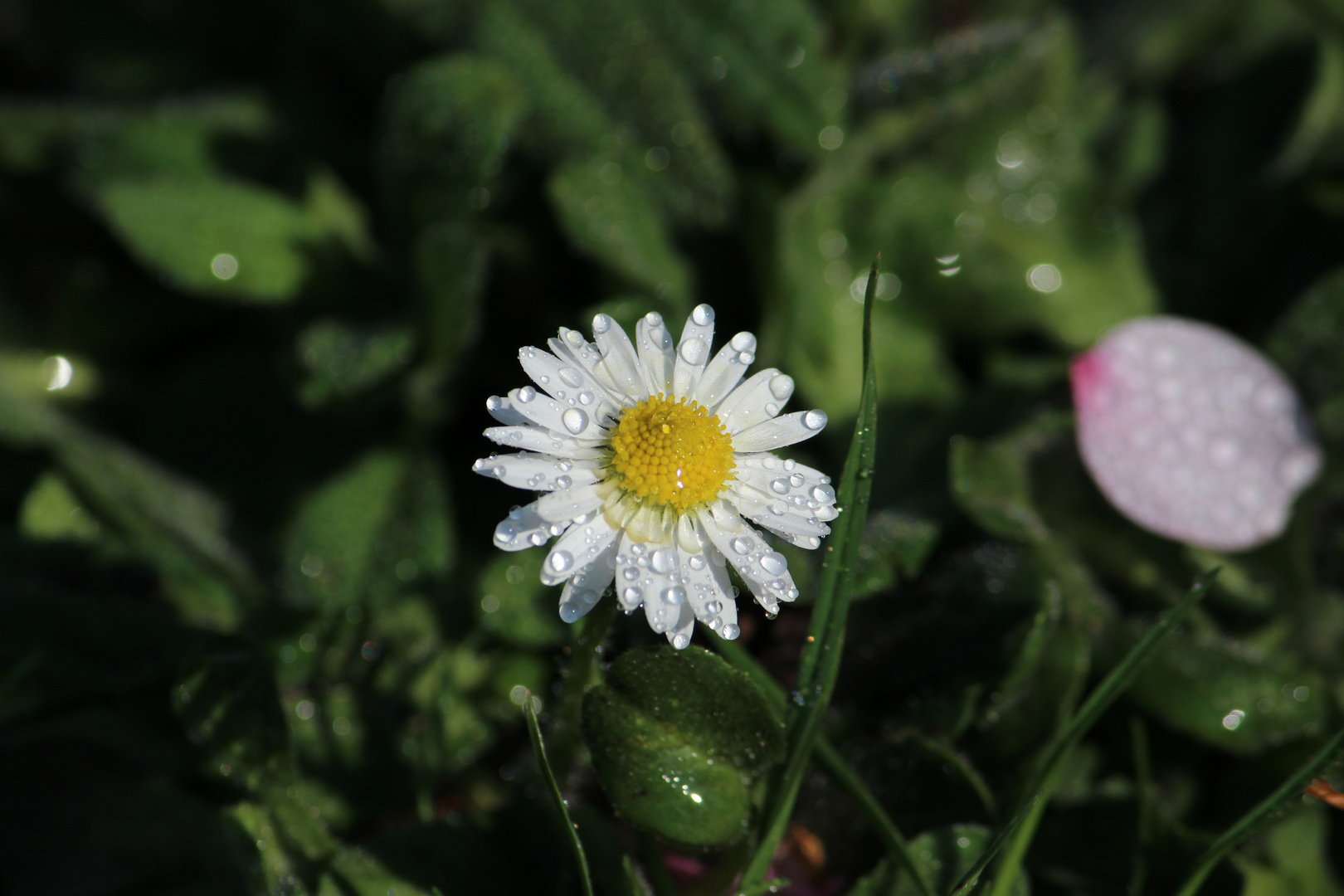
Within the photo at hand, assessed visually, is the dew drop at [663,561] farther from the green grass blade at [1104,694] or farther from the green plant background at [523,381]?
the green grass blade at [1104,694]

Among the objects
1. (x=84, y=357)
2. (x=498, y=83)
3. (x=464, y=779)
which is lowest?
(x=464, y=779)

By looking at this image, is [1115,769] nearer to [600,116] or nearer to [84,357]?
[600,116]

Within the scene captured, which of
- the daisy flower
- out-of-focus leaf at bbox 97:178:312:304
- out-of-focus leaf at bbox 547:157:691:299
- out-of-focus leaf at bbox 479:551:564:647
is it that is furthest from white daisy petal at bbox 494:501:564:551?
out-of-focus leaf at bbox 97:178:312:304

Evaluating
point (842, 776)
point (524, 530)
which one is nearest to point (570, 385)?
point (524, 530)

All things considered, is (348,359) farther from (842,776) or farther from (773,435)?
(842,776)

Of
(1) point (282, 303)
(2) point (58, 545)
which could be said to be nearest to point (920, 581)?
(1) point (282, 303)

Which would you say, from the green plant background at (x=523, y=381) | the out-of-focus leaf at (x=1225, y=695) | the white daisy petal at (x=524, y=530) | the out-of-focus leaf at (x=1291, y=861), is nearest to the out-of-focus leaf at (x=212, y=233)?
the green plant background at (x=523, y=381)
